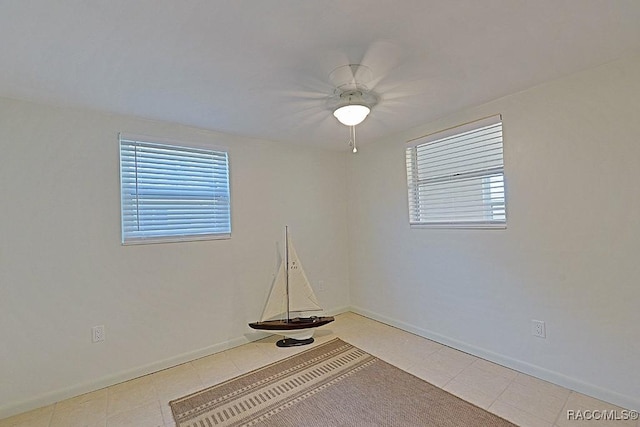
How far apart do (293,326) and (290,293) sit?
32 centimetres

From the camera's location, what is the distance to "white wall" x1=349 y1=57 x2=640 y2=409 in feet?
6.03

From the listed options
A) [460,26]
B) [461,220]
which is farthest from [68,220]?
[461,220]

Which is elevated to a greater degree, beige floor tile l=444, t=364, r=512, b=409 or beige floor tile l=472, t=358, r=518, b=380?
beige floor tile l=472, t=358, r=518, b=380

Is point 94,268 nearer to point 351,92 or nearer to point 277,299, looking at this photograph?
point 277,299

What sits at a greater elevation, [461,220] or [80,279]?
[461,220]

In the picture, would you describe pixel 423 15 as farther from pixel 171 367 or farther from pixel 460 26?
pixel 171 367

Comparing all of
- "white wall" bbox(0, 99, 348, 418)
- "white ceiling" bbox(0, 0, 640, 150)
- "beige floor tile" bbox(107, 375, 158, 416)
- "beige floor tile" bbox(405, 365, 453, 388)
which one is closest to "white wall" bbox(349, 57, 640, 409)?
"white ceiling" bbox(0, 0, 640, 150)

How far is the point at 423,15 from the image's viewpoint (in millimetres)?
1350

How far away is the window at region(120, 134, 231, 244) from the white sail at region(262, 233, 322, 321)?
2.29ft

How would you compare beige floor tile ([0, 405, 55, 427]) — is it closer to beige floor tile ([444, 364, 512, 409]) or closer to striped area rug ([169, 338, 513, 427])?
striped area rug ([169, 338, 513, 427])

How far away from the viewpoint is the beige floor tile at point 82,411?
1.88 metres

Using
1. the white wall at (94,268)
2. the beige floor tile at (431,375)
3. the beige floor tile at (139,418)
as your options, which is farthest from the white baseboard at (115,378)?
the beige floor tile at (431,375)

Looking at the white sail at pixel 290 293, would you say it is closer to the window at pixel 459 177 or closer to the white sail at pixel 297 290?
the white sail at pixel 297 290

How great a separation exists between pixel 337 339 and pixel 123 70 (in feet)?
9.47
